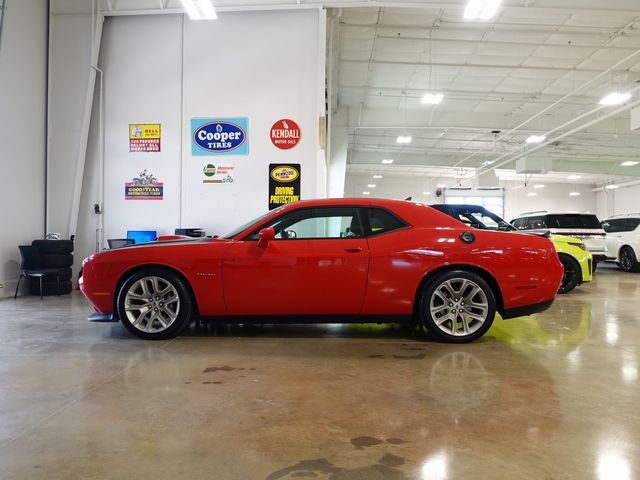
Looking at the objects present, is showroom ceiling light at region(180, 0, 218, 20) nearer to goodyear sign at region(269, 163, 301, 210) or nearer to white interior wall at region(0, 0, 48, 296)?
goodyear sign at region(269, 163, 301, 210)

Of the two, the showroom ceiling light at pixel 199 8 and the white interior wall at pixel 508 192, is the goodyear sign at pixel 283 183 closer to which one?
the showroom ceiling light at pixel 199 8

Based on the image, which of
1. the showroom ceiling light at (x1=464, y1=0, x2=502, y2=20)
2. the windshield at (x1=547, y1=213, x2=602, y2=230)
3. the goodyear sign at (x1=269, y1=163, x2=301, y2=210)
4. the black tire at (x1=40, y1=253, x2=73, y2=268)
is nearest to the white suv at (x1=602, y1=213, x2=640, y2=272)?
the windshield at (x1=547, y1=213, x2=602, y2=230)

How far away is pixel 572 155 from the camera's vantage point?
21.1 metres

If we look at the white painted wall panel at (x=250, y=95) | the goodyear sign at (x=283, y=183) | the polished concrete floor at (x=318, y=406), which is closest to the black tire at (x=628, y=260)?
the polished concrete floor at (x=318, y=406)

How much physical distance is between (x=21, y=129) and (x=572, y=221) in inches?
423

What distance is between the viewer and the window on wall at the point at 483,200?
83.7 feet

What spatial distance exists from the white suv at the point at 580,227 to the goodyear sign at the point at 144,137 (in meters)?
8.27

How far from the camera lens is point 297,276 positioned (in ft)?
11.5

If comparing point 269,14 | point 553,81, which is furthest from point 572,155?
point 269,14

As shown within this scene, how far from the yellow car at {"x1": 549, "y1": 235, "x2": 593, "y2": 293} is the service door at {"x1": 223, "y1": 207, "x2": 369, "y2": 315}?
5006 millimetres

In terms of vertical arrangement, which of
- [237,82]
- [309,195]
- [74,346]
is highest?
[237,82]

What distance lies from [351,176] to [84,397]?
2685cm

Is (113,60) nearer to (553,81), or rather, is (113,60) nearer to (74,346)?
(74,346)

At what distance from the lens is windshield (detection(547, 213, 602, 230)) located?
9.33 m
